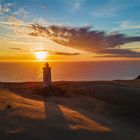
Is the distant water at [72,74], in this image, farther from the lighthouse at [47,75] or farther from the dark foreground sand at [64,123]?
the dark foreground sand at [64,123]

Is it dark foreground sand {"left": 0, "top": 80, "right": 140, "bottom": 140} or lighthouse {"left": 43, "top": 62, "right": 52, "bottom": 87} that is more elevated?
lighthouse {"left": 43, "top": 62, "right": 52, "bottom": 87}

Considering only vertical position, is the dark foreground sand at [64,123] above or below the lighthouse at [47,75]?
below

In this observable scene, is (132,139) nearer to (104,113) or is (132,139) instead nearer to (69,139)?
(69,139)

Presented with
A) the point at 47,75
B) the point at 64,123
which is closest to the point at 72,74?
the point at 47,75

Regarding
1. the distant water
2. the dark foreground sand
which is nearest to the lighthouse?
the dark foreground sand

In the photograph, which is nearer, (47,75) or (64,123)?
(64,123)

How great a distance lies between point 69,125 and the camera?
514 cm

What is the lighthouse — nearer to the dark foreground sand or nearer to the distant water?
the dark foreground sand

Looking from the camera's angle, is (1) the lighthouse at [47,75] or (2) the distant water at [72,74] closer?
(1) the lighthouse at [47,75]

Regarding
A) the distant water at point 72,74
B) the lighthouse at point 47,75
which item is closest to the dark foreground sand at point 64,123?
the lighthouse at point 47,75

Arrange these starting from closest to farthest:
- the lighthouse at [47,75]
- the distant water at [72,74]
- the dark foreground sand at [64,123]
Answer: the dark foreground sand at [64,123] → the lighthouse at [47,75] → the distant water at [72,74]

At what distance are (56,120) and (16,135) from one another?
1258 millimetres

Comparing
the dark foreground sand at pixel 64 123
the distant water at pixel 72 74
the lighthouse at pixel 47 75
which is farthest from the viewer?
the distant water at pixel 72 74

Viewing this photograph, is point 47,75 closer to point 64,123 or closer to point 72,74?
point 64,123
